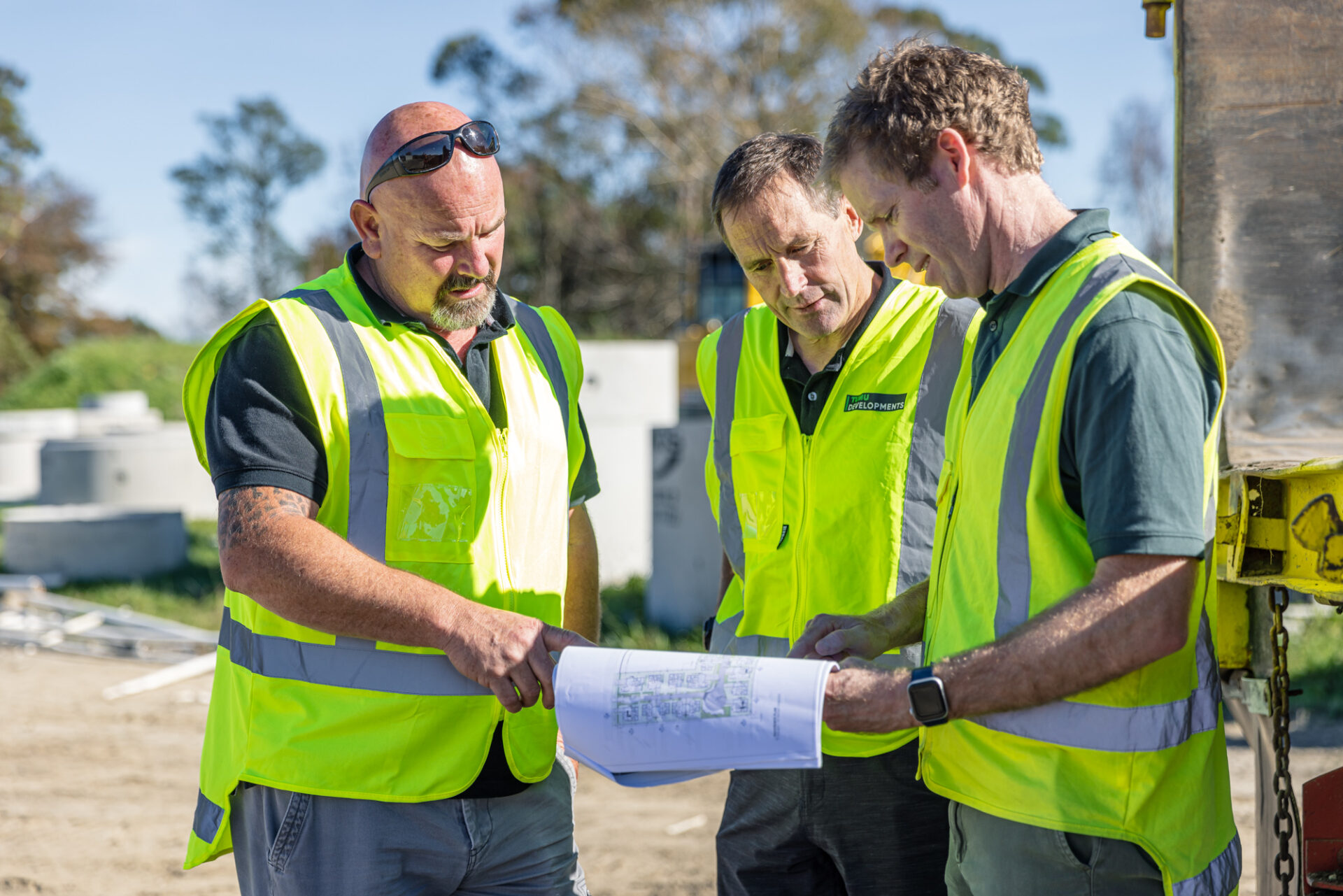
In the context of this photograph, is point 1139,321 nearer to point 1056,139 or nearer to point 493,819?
point 493,819

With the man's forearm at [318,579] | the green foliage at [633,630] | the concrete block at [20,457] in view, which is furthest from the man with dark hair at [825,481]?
the concrete block at [20,457]

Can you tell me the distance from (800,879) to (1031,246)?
1.57m

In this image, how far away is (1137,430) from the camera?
1.65 metres

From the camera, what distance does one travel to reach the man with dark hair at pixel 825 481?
2621 mm

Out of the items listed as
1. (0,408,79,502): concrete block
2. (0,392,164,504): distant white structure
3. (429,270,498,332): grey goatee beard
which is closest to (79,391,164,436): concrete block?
(0,392,164,504): distant white structure

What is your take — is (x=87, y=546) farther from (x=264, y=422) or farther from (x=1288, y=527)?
(x=1288, y=527)

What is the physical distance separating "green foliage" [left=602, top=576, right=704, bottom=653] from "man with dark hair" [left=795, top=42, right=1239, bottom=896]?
5954 mm

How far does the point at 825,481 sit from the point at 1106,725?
3.39 feet

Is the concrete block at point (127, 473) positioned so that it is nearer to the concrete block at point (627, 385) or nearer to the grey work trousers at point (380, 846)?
the concrete block at point (627, 385)

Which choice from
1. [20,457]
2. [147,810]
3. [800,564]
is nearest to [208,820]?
[800,564]

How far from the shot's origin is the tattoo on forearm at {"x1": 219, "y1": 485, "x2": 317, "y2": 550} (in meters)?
2.16

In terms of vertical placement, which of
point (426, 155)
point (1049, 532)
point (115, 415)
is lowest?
point (115, 415)

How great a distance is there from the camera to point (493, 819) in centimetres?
239

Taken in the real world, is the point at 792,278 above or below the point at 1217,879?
above
